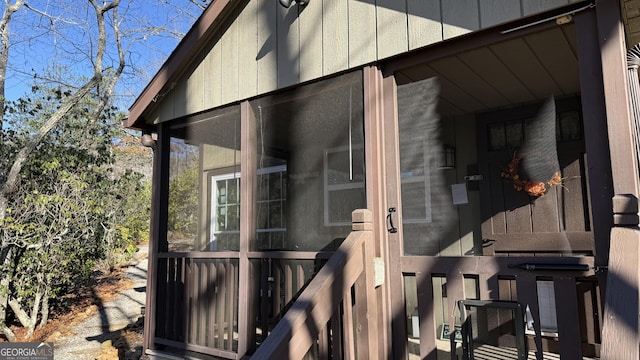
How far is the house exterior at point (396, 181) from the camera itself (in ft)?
6.35

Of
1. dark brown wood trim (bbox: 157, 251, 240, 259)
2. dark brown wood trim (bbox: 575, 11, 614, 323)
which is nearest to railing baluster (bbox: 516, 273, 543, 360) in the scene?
dark brown wood trim (bbox: 575, 11, 614, 323)

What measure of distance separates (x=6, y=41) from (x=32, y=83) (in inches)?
54.1

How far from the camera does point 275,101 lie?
3.26m

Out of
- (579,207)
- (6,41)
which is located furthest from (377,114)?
(6,41)

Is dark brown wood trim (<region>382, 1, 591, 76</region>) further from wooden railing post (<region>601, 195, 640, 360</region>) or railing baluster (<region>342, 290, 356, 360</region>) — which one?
railing baluster (<region>342, 290, 356, 360</region>)

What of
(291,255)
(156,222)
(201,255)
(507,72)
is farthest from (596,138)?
(156,222)

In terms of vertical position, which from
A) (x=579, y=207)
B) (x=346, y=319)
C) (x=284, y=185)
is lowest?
(x=346, y=319)

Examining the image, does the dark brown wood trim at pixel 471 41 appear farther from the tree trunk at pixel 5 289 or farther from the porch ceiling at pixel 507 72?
the tree trunk at pixel 5 289

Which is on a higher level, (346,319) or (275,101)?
(275,101)

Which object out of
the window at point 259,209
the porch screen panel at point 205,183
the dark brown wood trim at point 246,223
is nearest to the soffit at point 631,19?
the window at point 259,209

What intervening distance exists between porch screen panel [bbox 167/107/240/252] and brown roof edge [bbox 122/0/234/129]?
0.35 m

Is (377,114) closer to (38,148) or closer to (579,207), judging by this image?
(579,207)

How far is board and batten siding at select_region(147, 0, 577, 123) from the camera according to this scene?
7.67 feet

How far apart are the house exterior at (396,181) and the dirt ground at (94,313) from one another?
2.06 m
